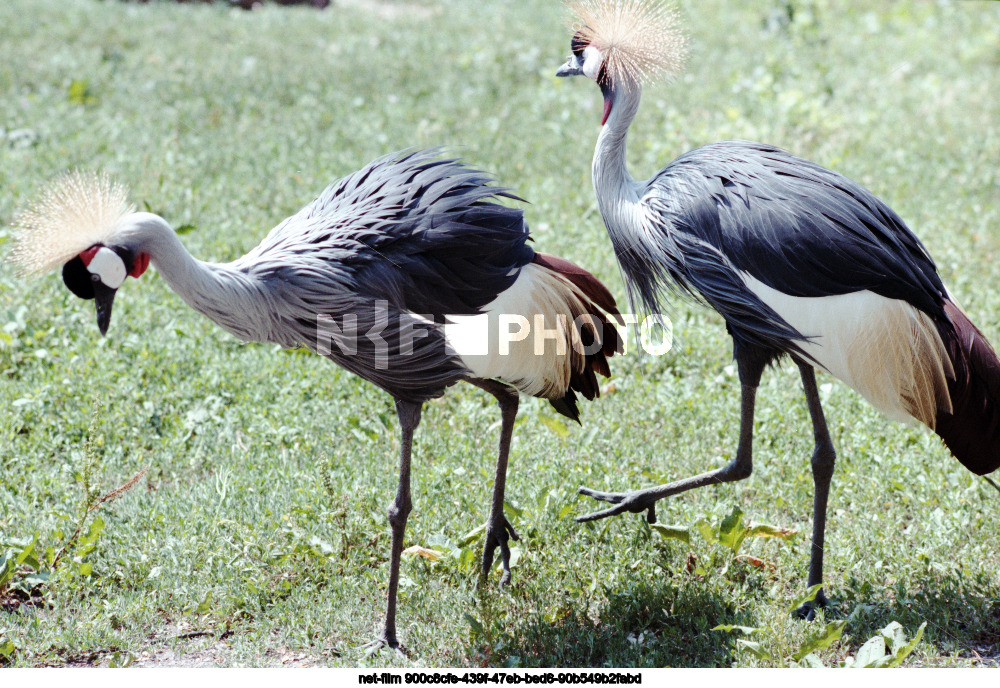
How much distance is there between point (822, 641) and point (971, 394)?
0.86 metres

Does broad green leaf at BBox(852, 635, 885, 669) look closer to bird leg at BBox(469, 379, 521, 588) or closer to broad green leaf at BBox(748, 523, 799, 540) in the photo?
broad green leaf at BBox(748, 523, 799, 540)

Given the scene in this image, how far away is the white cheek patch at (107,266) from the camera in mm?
2492

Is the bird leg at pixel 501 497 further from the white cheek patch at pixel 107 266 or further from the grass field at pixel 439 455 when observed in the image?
the white cheek patch at pixel 107 266

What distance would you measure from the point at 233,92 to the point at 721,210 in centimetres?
497

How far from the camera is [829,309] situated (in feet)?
9.13

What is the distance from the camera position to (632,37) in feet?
10.2

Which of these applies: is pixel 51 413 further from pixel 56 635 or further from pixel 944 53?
pixel 944 53

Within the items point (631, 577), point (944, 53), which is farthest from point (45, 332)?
point (944, 53)

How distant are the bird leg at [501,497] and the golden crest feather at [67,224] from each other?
1192 millimetres

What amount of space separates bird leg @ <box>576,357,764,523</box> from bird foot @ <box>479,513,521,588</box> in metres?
0.28

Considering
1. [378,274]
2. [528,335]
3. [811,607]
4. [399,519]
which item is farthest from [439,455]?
[811,607]

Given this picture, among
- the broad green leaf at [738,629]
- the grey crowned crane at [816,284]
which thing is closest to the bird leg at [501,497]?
the grey crowned crane at [816,284]

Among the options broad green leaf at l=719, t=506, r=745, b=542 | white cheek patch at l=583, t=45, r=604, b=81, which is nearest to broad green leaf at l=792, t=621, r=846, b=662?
broad green leaf at l=719, t=506, r=745, b=542

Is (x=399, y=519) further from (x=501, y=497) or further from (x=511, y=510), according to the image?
(x=511, y=510)
